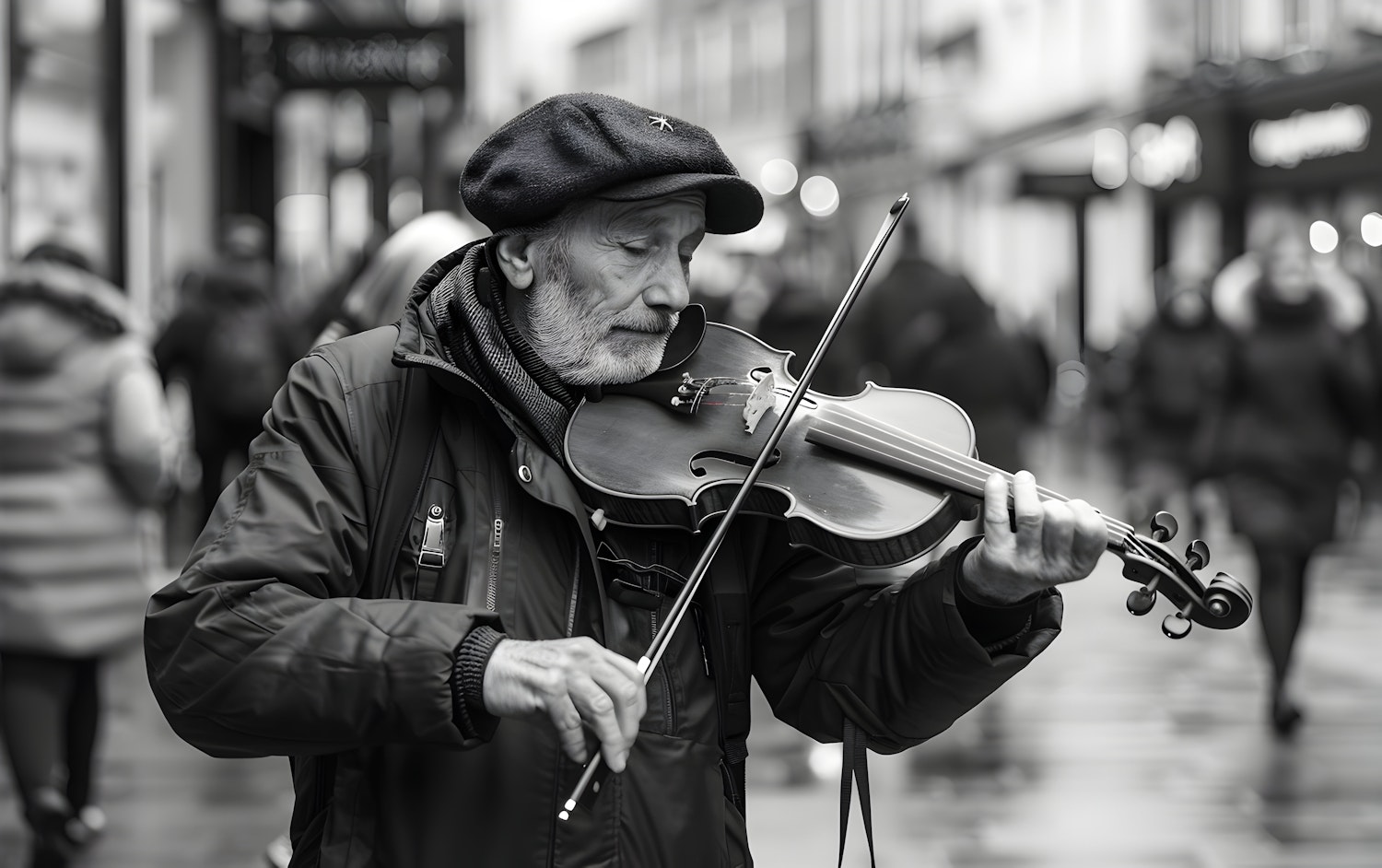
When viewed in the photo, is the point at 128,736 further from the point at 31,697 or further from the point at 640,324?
the point at 640,324

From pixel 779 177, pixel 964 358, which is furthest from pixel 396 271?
pixel 779 177

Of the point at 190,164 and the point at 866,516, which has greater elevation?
the point at 190,164

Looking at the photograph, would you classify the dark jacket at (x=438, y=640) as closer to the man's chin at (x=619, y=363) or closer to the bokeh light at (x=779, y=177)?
the man's chin at (x=619, y=363)

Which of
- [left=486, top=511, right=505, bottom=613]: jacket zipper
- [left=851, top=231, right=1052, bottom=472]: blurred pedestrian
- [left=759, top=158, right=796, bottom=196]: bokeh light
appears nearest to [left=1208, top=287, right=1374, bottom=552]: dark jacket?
[left=851, top=231, right=1052, bottom=472]: blurred pedestrian

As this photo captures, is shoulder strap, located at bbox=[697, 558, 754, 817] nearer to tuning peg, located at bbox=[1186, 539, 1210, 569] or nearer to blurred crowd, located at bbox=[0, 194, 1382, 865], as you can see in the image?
tuning peg, located at bbox=[1186, 539, 1210, 569]

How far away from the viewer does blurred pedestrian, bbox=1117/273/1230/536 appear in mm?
11383

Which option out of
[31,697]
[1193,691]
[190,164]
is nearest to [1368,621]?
[1193,691]

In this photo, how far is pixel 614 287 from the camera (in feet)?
7.54

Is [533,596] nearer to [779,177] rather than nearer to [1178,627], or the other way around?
[1178,627]

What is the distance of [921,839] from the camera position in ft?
17.7

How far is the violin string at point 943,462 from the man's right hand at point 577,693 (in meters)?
0.55

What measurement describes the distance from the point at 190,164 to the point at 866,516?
43.0 ft

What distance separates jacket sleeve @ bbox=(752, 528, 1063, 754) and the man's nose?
15.0 inches

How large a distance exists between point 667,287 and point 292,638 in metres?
0.65
